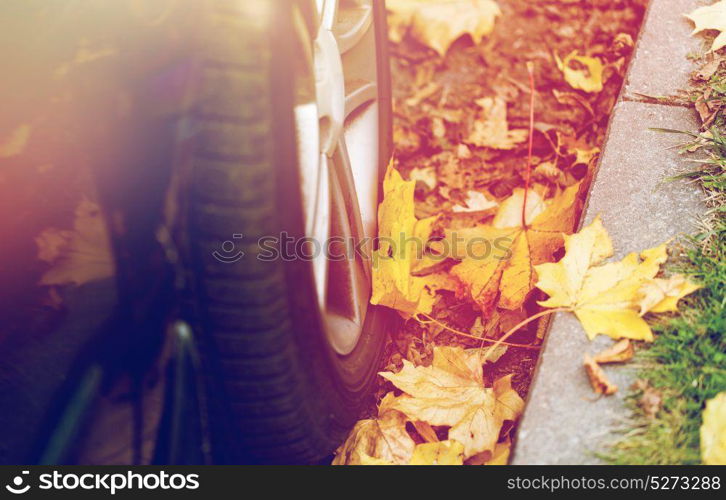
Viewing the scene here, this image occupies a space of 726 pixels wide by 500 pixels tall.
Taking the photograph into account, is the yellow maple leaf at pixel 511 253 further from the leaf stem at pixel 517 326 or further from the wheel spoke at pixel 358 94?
the wheel spoke at pixel 358 94

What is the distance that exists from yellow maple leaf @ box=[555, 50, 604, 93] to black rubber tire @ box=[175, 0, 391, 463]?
127 cm

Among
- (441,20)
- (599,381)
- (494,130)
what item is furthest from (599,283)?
(441,20)

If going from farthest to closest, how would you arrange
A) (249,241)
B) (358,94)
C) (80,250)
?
1. (358,94)
2. (80,250)
3. (249,241)

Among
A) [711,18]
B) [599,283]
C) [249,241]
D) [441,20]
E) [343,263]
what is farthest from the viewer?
[441,20]

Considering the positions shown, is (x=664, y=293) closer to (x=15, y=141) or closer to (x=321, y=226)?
(x=321, y=226)

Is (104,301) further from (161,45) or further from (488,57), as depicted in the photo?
(488,57)

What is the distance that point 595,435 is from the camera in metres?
1.13

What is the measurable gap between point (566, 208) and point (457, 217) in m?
0.36

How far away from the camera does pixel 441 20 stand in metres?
2.33

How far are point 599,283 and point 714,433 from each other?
34 centimetres

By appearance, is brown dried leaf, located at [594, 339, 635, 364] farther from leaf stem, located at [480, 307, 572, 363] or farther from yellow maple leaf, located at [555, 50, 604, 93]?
yellow maple leaf, located at [555, 50, 604, 93]

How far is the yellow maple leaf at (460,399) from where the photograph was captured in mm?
1302

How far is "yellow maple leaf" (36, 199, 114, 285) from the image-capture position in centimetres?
102

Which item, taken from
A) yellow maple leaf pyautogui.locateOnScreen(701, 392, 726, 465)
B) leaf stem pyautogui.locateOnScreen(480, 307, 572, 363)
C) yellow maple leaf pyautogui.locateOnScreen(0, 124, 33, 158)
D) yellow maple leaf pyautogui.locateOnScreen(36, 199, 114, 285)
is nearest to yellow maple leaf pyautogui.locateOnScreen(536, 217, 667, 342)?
leaf stem pyautogui.locateOnScreen(480, 307, 572, 363)
